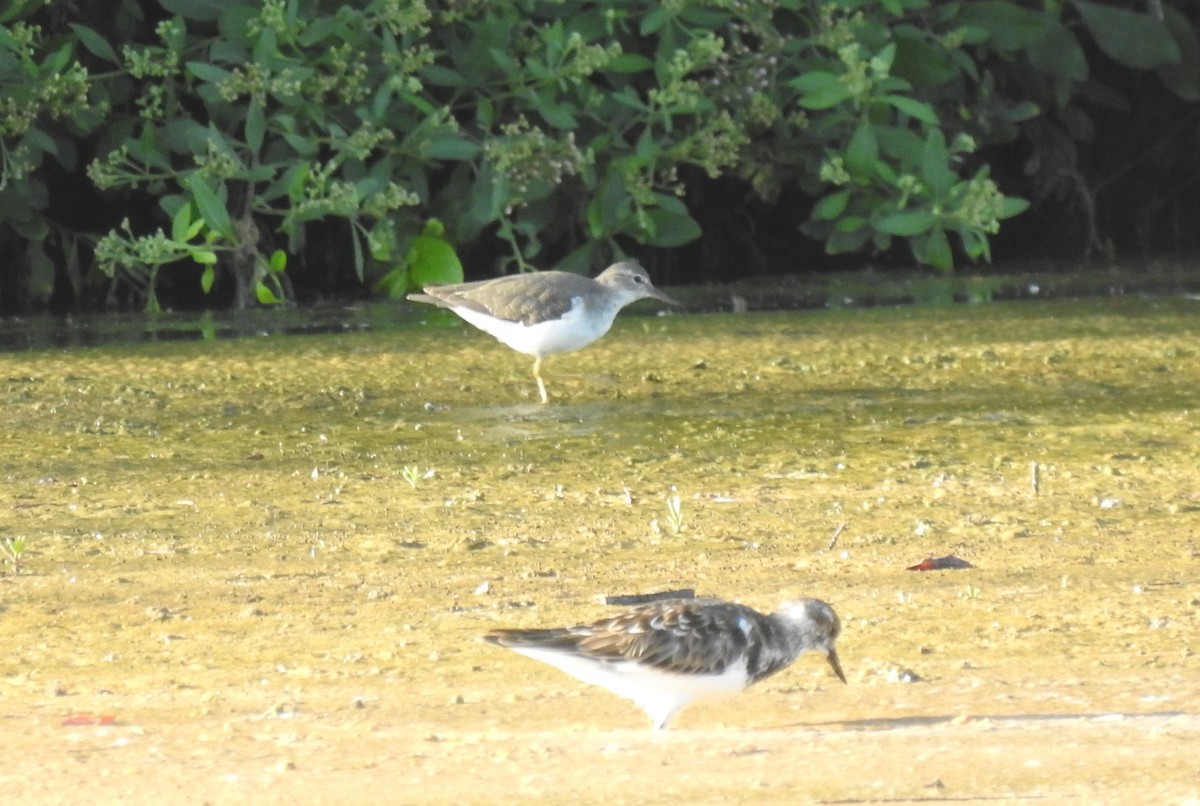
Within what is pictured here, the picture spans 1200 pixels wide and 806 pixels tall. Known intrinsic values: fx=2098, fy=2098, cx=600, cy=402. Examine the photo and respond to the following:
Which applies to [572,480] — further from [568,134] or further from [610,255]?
[610,255]

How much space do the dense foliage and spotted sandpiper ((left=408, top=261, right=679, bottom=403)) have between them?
1.54 meters

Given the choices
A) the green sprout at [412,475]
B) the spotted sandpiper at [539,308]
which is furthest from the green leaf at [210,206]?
the green sprout at [412,475]

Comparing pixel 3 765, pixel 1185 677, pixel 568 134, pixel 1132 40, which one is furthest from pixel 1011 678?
pixel 1132 40

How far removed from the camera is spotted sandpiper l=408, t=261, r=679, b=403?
27.5 ft

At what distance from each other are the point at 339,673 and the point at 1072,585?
1.77m

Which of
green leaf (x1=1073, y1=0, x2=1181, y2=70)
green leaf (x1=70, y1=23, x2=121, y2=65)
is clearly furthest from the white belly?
green leaf (x1=1073, y1=0, x2=1181, y2=70)

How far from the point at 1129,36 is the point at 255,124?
5.36 meters

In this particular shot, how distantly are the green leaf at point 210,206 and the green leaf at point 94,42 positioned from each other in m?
0.87

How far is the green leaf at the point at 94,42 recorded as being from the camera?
10516 mm

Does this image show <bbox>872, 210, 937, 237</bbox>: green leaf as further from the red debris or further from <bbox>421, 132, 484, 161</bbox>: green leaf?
the red debris

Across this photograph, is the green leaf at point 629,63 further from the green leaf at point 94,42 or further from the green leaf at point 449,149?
the green leaf at point 94,42

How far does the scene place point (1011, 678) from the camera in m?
4.20

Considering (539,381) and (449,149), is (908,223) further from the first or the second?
(539,381)

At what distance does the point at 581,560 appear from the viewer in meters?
5.32
